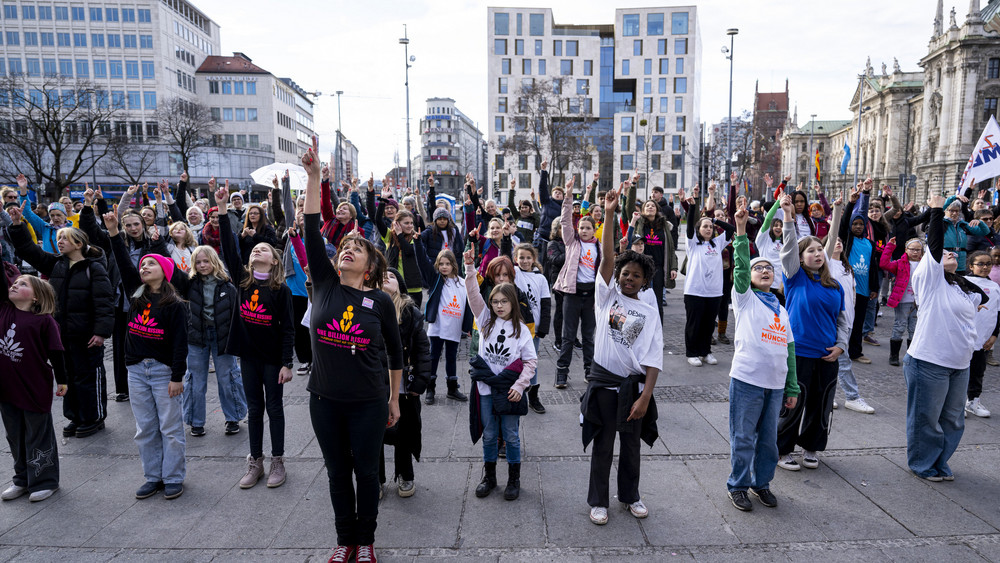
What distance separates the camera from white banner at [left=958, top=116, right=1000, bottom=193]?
9.98m

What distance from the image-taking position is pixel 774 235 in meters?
8.62

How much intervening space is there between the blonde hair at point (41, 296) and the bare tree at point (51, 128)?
42970 millimetres

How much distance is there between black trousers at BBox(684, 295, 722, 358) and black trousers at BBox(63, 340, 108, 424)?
718 cm

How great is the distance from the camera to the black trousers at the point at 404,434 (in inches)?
177

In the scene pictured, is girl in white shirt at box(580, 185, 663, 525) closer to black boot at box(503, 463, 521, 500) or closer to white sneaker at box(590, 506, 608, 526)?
white sneaker at box(590, 506, 608, 526)

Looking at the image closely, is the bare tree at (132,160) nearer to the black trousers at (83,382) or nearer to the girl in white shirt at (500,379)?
the black trousers at (83,382)

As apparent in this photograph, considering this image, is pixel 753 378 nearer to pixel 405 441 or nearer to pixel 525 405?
pixel 525 405

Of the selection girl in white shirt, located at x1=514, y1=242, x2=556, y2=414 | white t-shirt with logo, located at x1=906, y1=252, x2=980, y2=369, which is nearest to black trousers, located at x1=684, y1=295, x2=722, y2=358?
girl in white shirt, located at x1=514, y1=242, x2=556, y2=414

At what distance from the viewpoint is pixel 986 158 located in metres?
10.5

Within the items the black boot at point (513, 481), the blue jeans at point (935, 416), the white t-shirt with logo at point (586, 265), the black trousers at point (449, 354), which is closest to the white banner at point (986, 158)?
the blue jeans at point (935, 416)

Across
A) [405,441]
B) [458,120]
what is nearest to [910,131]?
[458,120]

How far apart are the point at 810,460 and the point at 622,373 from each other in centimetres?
226

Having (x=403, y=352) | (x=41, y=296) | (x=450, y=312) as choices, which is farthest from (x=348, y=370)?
(x=450, y=312)

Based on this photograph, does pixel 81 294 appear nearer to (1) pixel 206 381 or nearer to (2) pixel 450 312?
(1) pixel 206 381
